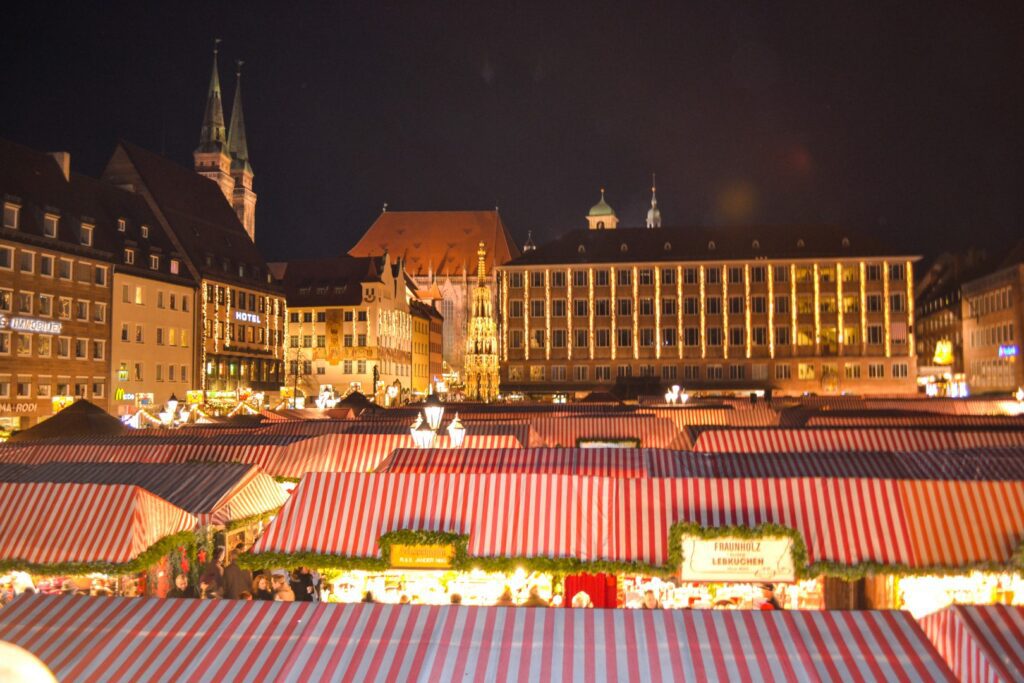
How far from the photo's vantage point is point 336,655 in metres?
6.59

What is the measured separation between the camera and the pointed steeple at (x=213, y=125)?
102m

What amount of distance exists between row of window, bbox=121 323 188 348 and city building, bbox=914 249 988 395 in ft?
212

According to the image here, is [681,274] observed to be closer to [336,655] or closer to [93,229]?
[93,229]

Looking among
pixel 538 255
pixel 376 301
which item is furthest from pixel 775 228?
pixel 376 301

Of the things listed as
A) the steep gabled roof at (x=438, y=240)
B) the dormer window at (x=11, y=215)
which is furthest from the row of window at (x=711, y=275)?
the dormer window at (x=11, y=215)

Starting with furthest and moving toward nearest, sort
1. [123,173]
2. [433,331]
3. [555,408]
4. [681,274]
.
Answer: [433,331]
[681,274]
[123,173]
[555,408]

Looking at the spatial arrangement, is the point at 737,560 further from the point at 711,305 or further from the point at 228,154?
the point at 228,154

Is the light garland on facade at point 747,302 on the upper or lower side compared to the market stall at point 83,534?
upper

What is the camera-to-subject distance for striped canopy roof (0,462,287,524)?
13.1 meters

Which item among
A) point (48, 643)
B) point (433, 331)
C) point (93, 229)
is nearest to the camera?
point (48, 643)

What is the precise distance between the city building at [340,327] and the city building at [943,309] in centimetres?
5039

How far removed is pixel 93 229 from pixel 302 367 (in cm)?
3206

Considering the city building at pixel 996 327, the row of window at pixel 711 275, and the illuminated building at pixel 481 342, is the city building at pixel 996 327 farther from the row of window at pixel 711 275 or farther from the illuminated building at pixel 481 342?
the illuminated building at pixel 481 342

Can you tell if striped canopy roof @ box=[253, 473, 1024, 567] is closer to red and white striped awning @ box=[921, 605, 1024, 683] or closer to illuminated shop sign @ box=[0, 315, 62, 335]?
red and white striped awning @ box=[921, 605, 1024, 683]
